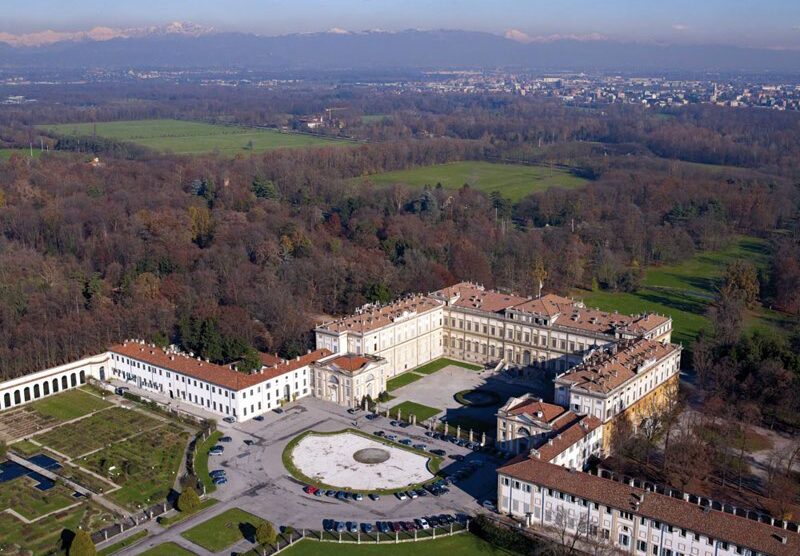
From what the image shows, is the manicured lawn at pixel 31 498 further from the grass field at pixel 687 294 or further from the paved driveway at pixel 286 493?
the grass field at pixel 687 294

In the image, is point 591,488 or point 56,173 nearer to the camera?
point 591,488

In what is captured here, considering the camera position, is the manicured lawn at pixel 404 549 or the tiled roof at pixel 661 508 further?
the manicured lawn at pixel 404 549

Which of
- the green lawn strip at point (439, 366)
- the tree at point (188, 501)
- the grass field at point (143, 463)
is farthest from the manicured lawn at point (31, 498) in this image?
the green lawn strip at point (439, 366)

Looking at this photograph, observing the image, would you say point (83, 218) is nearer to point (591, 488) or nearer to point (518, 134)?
point (591, 488)

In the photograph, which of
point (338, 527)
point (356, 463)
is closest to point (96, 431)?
point (356, 463)

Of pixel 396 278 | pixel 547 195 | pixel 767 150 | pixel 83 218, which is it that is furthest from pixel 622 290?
pixel 767 150

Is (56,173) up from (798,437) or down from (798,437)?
up
